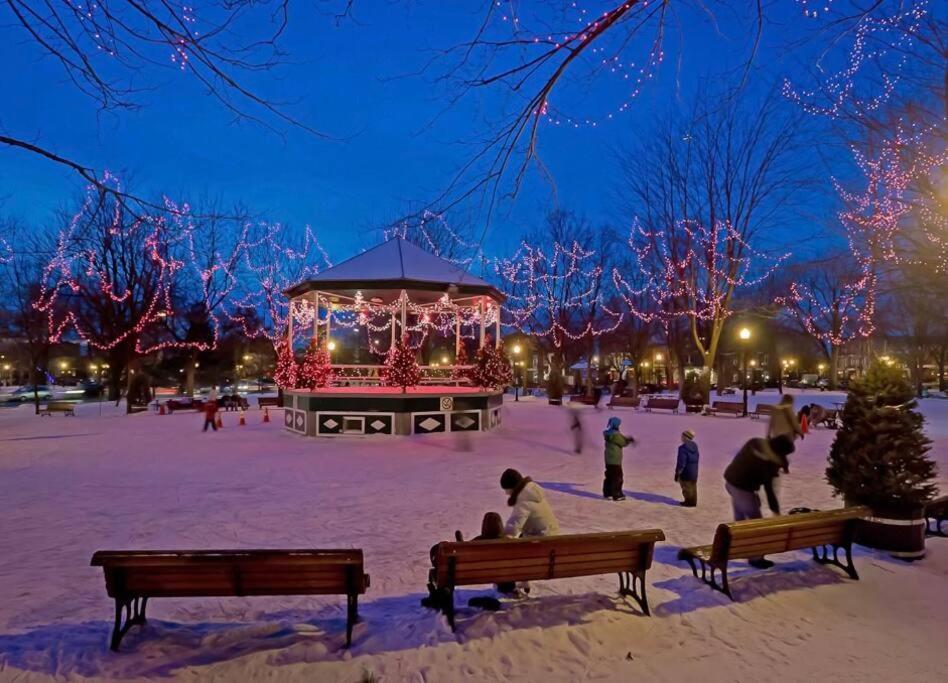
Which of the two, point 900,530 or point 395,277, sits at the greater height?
point 395,277

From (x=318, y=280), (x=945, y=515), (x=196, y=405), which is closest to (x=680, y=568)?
(x=945, y=515)

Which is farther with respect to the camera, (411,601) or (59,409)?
(59,409)

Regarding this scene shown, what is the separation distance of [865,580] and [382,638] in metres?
4.70

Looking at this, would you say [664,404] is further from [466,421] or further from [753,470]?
[753,470]

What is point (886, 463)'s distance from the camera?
22.1ft

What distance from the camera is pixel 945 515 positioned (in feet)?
25.2

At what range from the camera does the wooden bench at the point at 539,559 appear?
14.8 feet

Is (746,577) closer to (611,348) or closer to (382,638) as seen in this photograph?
(382,638)

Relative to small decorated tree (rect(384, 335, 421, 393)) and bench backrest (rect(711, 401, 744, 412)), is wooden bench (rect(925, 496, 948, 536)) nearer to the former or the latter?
small decorated tree (rect(384, 335, 421, 393))

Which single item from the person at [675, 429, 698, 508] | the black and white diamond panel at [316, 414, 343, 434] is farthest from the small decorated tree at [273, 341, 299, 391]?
the person at [675, 429, 698, 508]

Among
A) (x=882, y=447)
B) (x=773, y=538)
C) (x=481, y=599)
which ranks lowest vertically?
(x=481, y=599)

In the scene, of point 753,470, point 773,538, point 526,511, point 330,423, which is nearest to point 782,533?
point 773,538

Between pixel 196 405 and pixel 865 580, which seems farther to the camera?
pixel 196 405

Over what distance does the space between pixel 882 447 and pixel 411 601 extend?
5422 mm
